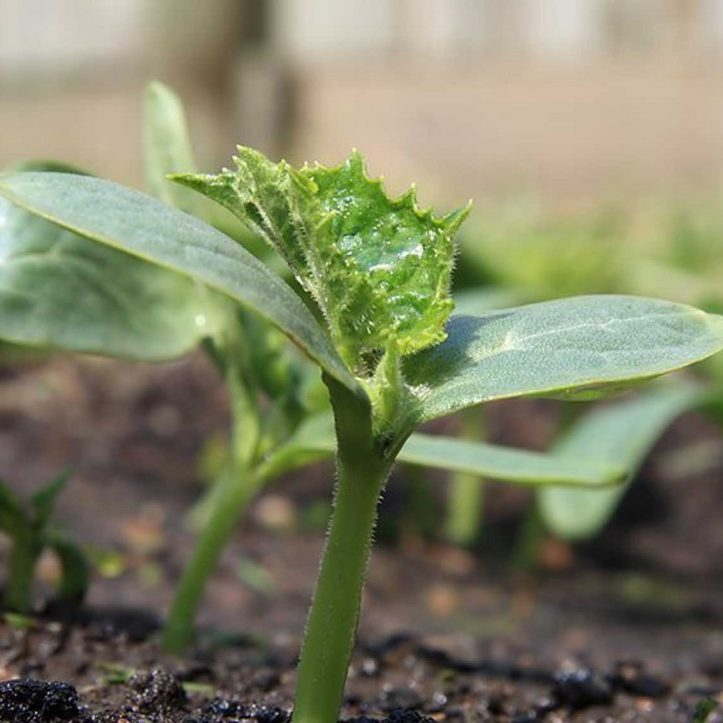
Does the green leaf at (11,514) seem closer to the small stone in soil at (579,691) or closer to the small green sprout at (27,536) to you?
the small green sprout at (27,536)

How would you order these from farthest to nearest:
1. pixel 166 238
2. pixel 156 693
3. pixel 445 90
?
1. pixel 445 90
2. pixel 156 693
3. pixel 166 238

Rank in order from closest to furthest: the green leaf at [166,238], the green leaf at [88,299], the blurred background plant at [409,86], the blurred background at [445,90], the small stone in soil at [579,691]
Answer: the green leaf at [166,238] → the green leaf at [88,299] → the small stone in soil at [579,691] → the blurred background plant at [409,86] → the blurred background at [445,90]

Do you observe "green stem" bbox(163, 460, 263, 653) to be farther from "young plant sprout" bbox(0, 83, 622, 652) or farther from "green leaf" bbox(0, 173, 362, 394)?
"green leaf" bbox(0, 173, 362, 394)

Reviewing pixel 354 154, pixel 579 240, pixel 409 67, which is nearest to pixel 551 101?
pixel 409 67

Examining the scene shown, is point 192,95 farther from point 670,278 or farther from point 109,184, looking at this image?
point 109,184

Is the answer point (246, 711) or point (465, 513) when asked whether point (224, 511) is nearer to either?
point (246, 711)

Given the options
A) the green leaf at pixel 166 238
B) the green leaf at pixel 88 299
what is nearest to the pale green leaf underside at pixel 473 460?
the green leaf at pixel 88 299

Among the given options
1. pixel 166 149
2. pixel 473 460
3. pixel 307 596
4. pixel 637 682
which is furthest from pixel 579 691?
pixel 307 596
